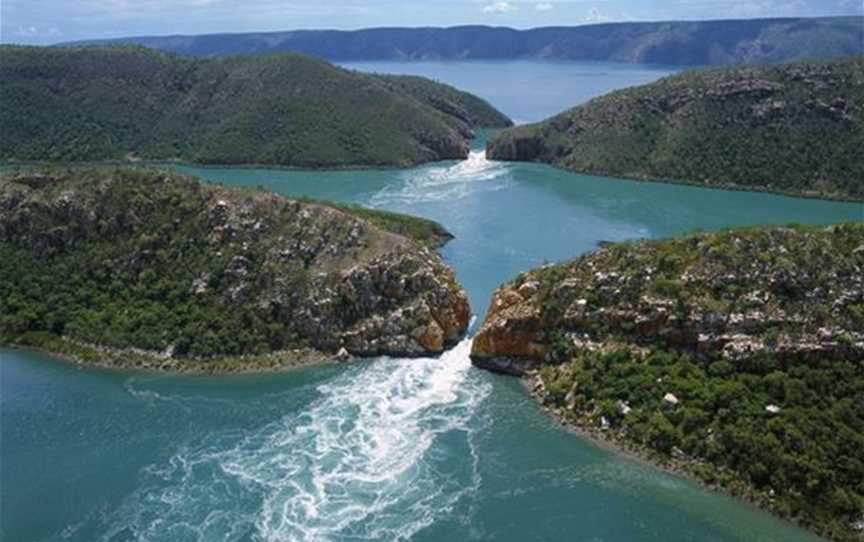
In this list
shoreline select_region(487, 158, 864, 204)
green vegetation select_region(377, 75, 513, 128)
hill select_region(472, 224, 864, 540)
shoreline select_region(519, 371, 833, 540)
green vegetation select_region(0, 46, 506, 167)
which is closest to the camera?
shoreline select_region(519, 371, 833, 540)

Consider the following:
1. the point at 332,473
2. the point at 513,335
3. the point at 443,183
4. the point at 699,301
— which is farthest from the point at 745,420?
the point at 443,183

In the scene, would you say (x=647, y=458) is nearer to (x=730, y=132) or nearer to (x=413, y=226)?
(x=413, y=226)

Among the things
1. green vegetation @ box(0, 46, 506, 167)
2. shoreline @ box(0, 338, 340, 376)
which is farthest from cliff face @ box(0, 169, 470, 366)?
green vegetation @ box(0, 46, 506, 167)

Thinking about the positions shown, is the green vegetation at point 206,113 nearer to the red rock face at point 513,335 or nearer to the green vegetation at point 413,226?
the green vegetation at point 413,226

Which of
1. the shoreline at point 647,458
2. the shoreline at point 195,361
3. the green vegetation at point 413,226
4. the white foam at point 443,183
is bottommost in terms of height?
the white foam at point 443,183

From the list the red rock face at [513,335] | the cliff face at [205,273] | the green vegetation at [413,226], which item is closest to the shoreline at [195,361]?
the cliff face at [205,273]

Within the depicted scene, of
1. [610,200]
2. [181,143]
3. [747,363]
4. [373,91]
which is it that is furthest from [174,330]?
[373,91]

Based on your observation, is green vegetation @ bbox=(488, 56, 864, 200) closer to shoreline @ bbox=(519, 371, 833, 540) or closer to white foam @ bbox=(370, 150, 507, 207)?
white foam @ bbox=(370, 150, 507, 207)
